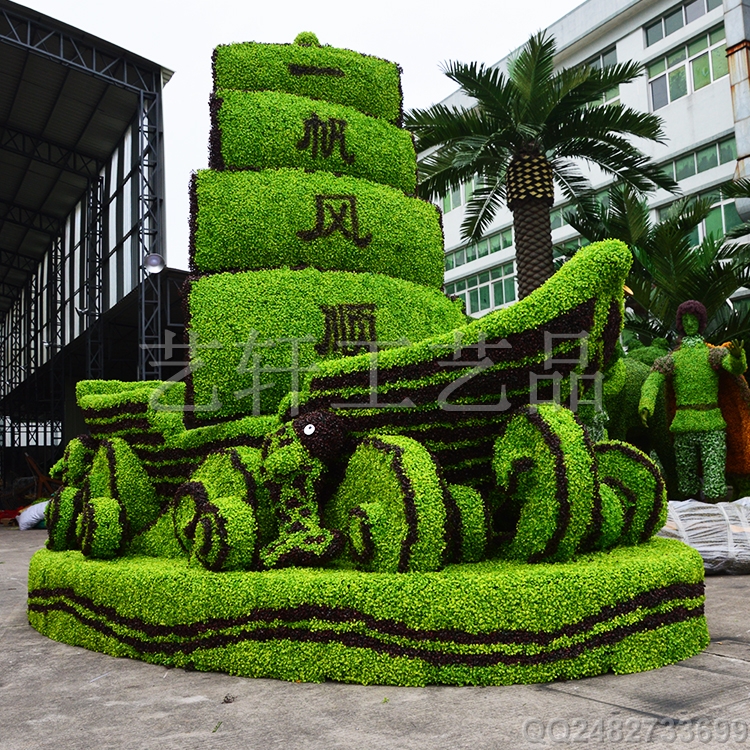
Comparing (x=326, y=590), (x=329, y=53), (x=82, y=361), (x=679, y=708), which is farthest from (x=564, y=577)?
(x=82, y=361)

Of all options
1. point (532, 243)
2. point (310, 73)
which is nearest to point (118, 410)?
point (310, 73)

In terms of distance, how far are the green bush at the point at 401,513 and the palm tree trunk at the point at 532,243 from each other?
20.3ft

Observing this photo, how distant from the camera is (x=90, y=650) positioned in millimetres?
5039

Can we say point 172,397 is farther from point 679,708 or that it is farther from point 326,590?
point 679,708

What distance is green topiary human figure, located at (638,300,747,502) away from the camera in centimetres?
810

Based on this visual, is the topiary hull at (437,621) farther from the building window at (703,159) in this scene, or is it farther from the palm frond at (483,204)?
the building window at (703,159)

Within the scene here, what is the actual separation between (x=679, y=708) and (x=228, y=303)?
12.4 ft

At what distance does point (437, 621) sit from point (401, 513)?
2.03 ft

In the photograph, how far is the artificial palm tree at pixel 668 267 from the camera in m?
11.5

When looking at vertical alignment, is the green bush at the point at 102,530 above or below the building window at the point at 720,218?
below

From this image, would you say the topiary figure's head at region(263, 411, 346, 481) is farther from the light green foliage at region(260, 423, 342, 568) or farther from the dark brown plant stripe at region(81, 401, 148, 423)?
the dark brown plant stripe at region(81, 401, 148, 423)

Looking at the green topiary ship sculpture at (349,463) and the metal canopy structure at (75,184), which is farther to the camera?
the metal canopy structure at (75,184)

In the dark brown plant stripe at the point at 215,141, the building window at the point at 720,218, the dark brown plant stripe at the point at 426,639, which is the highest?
the building window at the point at 720,218

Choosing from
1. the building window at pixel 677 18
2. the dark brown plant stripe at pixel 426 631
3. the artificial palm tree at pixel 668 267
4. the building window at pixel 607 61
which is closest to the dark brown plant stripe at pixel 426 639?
the dark brown plant stripe at pixel 426 631
